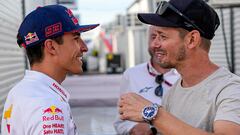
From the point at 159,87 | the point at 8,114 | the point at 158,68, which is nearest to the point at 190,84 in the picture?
the point at 8,114

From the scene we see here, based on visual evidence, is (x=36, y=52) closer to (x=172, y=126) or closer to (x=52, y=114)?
(x=52, y=114)

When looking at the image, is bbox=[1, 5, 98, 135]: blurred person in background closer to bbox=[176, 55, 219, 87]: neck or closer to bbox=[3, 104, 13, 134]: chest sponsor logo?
bbox=[3, 104, 13, 134]: chest sponsor logo

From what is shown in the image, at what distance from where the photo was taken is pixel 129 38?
23.0 meters

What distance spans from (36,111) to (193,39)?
3.09 feet

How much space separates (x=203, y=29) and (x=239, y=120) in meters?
0.53

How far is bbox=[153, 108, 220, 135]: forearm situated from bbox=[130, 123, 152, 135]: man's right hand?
1.35 meters

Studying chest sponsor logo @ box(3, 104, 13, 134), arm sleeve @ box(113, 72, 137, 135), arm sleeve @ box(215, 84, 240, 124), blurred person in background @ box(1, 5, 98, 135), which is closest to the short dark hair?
blurred person in background @ box(1, 5, 98, 135)

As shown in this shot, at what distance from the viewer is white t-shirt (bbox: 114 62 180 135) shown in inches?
163

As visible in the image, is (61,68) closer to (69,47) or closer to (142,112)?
(69,47)

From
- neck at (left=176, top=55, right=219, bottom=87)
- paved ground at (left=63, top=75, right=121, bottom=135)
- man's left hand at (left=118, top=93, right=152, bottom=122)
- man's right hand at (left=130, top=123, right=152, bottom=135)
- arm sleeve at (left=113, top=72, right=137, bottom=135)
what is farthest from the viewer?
paved ground at (left=63, top=75, right=121, bottom=135)

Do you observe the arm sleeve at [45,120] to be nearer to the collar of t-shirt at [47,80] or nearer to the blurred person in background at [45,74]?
the blurred person in background at [45,74]

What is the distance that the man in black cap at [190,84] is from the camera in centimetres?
226

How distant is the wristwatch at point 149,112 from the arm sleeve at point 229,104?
297mm

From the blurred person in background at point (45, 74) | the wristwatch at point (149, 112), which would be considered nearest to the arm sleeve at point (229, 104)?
the wristwatch at point (149, 112)
